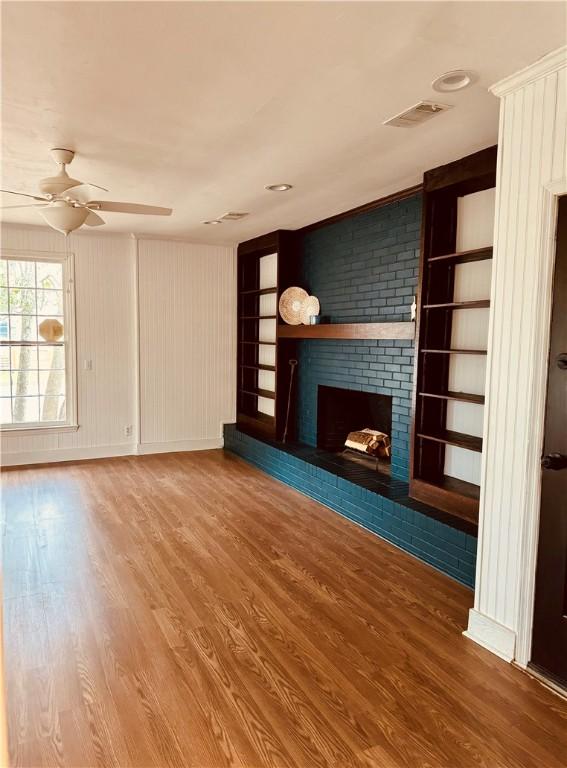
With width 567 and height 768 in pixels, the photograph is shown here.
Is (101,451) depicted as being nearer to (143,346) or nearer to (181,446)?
(181,446)

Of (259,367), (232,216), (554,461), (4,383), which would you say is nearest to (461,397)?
(554,461)

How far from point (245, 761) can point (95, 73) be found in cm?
275

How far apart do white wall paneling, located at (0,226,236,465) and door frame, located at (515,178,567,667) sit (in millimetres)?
4811

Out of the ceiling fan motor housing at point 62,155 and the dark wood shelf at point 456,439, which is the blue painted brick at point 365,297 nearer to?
the dark wood shelf at point 456,439

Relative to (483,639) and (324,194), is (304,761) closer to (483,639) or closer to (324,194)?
(483,639)

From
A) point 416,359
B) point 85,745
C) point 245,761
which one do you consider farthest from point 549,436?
point 85,745

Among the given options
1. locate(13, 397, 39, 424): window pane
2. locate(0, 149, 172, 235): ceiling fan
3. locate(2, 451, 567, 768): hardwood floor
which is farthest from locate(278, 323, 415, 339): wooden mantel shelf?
locate(13, 397, 39, 424): window pane

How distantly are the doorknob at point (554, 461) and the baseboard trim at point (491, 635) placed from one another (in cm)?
78

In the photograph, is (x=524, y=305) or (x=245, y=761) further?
(x=524, y=305)

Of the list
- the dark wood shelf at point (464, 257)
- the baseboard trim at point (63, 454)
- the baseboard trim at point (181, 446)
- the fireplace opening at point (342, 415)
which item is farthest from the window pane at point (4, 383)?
the dark wood shelf at point (464, 257)

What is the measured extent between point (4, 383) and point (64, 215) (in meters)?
3.14

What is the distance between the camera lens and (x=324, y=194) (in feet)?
14.0

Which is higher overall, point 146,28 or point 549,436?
point 146,28

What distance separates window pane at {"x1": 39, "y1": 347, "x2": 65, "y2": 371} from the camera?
5.92 meters
